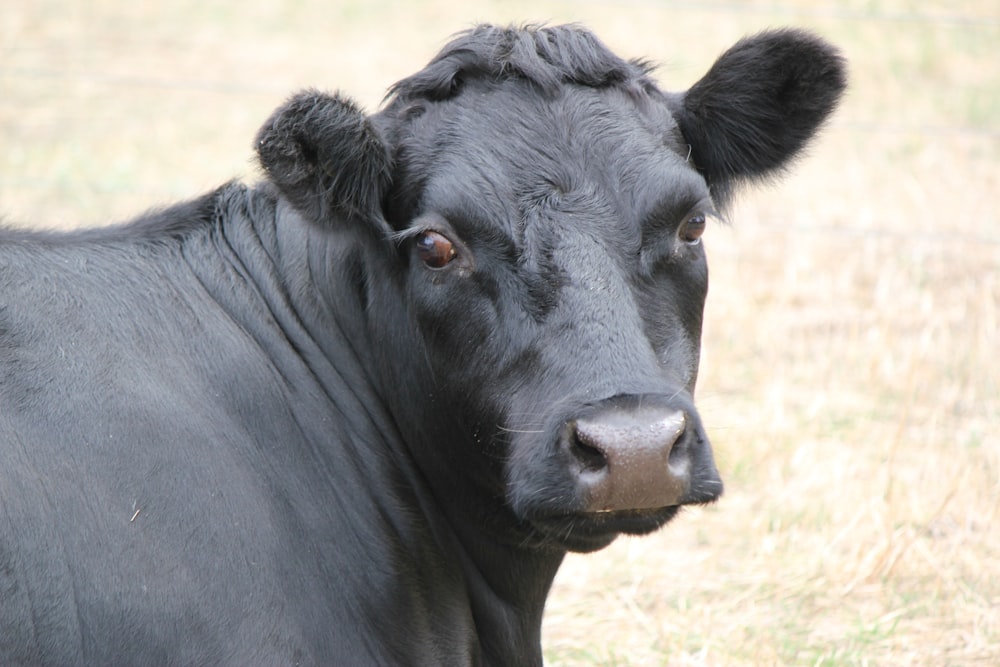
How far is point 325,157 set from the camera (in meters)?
4.04

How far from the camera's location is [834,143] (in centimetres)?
1224

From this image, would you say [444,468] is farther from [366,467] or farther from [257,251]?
[257,251]

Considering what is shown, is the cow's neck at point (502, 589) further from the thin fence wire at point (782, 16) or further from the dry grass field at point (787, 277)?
the thin fence wire at point (782, 16)

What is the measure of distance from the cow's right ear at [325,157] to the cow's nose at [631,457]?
3.87ft

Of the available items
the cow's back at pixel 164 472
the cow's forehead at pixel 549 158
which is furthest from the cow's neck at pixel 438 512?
the cow's forehead at pixel 549 158

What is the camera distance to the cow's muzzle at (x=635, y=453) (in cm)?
334

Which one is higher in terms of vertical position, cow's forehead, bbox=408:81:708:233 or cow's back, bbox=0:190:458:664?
cow's forehead, bbox=408:81:708:233

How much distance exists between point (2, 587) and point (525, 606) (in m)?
1.78

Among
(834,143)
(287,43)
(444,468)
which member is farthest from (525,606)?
(287,43)

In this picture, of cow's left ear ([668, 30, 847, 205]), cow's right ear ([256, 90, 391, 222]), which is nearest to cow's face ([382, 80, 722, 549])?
cow's right ear ([256, 90, 391, 222])

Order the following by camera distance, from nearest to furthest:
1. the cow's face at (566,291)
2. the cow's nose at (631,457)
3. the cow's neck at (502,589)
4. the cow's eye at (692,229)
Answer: the cow's nose at (631,457), the cow's face at (566,291), the cow's eye at (692,229), the cow's neck at (502,589)

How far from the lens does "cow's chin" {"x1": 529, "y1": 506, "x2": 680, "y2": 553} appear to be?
3.54 meters

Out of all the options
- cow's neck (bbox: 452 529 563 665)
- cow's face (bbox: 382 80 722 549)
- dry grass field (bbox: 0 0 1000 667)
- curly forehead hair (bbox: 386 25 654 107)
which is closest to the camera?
cow's face (bbox: 382 80 722 549)

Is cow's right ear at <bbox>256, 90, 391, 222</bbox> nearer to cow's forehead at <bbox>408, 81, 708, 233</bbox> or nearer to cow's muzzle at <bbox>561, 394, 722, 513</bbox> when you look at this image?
cow's forehead at <bbox>408, 81, 708, 233</bbox>
